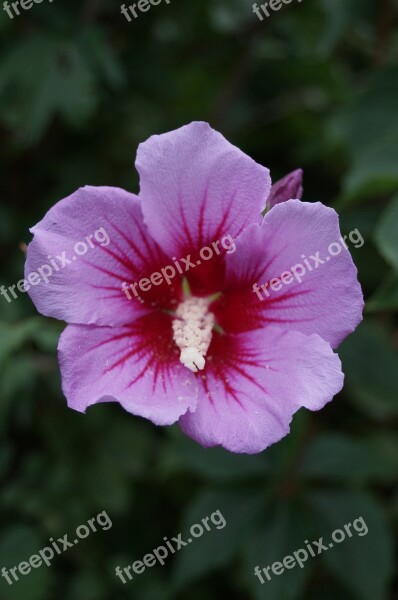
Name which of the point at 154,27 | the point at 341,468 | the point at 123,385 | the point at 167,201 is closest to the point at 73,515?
the point at 341,468

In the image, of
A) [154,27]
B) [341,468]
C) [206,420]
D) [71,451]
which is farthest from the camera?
[154,27]

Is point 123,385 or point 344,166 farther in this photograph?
point 344,166

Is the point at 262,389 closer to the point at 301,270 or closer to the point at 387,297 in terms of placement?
the point at 301,270

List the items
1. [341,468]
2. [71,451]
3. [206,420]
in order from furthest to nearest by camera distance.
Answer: [71,451] → [341,468] → [206,420]

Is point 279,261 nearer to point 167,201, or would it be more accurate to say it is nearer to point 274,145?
point 167,201

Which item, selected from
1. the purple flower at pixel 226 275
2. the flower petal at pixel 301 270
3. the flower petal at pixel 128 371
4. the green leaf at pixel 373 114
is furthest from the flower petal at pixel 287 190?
the green leaf at pixel 373 114

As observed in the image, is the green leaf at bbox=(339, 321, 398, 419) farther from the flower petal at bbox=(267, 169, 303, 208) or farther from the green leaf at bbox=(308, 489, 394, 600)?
the flower petal at bbox=(267, 169, 303, 208)

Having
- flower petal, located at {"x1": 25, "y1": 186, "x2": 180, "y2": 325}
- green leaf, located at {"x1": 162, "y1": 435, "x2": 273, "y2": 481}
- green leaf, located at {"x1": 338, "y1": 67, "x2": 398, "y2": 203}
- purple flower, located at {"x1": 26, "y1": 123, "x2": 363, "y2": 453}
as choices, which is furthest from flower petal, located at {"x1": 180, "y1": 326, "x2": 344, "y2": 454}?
green leaf, located at {"x1": 338, "y1": 67, "x2": 398, "y2": 203}
